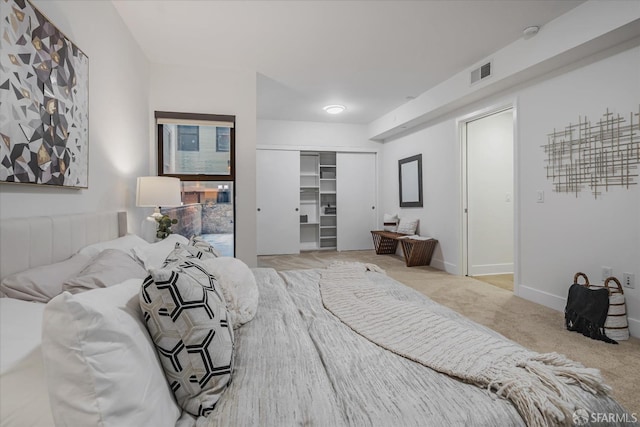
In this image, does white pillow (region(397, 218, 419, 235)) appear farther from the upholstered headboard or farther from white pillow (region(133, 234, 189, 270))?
the upholstered headboard

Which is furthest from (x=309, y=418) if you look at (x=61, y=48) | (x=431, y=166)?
(x=431, y=166)

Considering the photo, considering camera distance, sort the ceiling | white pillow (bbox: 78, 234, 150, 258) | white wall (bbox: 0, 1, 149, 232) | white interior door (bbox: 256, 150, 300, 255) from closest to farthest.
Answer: white wall (bbox: 0, 1, 149, 232) → white pillow (bbox: 78, 234, 150, 258) → the ceiling → white interior door (bbox: 256, 150, 300, 255)

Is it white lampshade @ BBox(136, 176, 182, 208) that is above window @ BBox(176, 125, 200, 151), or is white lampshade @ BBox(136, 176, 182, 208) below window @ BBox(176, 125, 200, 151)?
below

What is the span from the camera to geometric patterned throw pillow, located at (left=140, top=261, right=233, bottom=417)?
862 mm

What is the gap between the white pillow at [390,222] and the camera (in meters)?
6.16

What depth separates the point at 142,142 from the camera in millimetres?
3473

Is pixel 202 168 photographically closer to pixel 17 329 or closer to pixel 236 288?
pixel 236 288

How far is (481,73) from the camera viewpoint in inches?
143

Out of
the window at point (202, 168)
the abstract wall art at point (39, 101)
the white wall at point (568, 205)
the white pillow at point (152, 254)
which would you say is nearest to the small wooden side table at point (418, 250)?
the white wall at point (568, 205)

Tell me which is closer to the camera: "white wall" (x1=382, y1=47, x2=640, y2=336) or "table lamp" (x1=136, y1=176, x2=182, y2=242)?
"white wall" (x1=382, y1=47, x2=640, y2=336)

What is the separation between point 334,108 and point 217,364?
16.4 ft

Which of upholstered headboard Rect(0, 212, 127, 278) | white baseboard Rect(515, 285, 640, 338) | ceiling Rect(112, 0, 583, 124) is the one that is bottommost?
white baseboard Rect(515, 285, 640, 338)

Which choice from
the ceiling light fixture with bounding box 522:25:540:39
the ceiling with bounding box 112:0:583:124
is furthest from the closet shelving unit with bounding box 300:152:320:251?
the ceiling light fixture with bounding box 522:25:540:39

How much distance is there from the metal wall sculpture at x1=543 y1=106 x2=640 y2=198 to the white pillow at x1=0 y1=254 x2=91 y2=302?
3772mm
